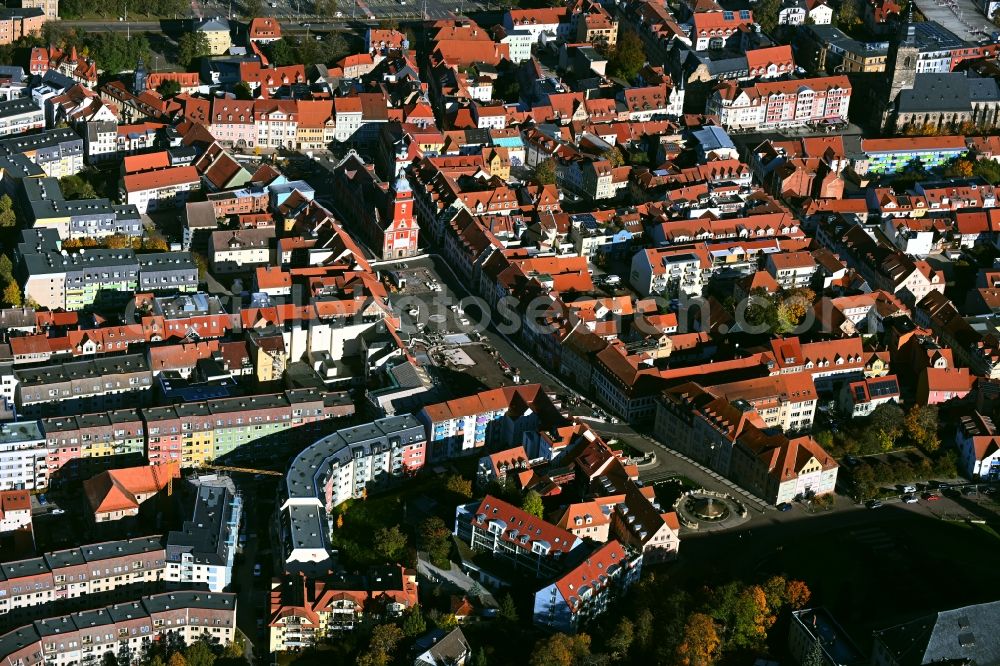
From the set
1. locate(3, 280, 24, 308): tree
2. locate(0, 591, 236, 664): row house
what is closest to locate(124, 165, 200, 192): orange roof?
locate(3, 280, 24, 308): tree

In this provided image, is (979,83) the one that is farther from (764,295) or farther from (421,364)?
(421,364)

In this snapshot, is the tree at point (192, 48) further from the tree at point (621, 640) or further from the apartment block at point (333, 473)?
the tree at point (621, 640)

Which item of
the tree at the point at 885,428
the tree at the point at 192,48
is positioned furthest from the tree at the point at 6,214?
the tree at the point at 885,428

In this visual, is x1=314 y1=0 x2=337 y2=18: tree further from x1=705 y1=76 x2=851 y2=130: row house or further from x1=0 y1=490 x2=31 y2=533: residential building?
x1=0 y1=490 x2=31 y2=533: residential building

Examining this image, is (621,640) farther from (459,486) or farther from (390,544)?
(459,486)

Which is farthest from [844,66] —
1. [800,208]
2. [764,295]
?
[764,295]

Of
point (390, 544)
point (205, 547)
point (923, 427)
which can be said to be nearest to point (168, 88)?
point (205, 547)
